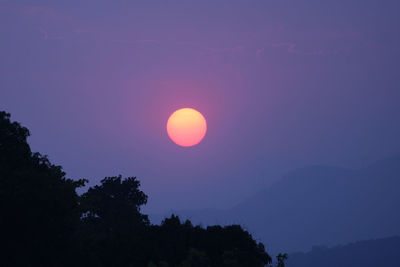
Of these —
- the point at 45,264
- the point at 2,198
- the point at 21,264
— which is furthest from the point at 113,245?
the point at 2,198

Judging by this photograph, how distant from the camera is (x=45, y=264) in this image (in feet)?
78.0

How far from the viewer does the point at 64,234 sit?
2412 cm

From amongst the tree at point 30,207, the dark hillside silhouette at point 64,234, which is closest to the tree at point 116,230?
the dark hillside silhouette at point 64,234

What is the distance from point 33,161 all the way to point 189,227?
13.5 m

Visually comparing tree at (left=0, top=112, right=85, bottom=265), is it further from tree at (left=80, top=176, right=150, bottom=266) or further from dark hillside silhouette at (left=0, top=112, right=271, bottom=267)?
tree at (left=80, top=176, right=150, bottom=266)

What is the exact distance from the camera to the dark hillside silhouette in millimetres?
21672

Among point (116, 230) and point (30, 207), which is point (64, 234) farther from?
point (116, 230)

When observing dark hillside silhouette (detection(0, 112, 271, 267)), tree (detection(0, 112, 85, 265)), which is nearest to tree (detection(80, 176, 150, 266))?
dark hillside silhouette (detection(0, 112, 271, 267))

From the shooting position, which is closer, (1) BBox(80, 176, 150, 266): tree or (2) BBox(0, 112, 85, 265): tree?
(2) BBox(0, 112, 85, 265): tree

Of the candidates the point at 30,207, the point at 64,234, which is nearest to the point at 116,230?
the point at 64,234

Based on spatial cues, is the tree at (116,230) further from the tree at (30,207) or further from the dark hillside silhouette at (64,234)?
the tree at (30,207)

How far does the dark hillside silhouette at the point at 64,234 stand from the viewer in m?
21.7

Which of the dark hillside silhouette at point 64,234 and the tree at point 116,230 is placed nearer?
the dark hillside silhouette at point 64,234

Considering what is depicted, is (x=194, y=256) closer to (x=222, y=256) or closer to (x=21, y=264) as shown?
(x=222, y=256)
